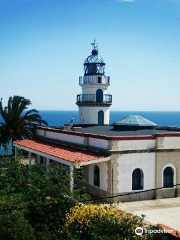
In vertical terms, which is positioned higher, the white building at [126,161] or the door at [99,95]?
the door at [99,95]

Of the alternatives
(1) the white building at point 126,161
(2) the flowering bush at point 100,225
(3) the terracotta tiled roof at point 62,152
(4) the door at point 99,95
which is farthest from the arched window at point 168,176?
(4) the door at point 99,95

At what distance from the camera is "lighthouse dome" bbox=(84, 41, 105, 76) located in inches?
1518

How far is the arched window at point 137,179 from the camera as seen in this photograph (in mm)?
21516

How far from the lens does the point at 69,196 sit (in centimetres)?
1557

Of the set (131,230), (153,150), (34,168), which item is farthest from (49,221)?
(153,150)

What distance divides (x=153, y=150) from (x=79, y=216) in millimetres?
9781

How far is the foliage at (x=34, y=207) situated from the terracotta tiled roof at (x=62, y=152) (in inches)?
108

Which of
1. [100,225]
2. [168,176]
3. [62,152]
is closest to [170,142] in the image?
[168,176]

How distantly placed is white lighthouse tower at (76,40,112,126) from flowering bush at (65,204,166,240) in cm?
2375

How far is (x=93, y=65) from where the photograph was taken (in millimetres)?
39000

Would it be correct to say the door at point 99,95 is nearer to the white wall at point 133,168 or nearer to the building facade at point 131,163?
the building facade at point 131,163

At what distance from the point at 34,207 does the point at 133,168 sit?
8.13m

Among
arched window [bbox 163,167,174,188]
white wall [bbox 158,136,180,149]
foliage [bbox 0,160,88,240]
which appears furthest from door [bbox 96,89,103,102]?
foliage [bbox 0,160,88,240]

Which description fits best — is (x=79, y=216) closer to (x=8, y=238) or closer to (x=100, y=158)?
(x=8, y=238)
